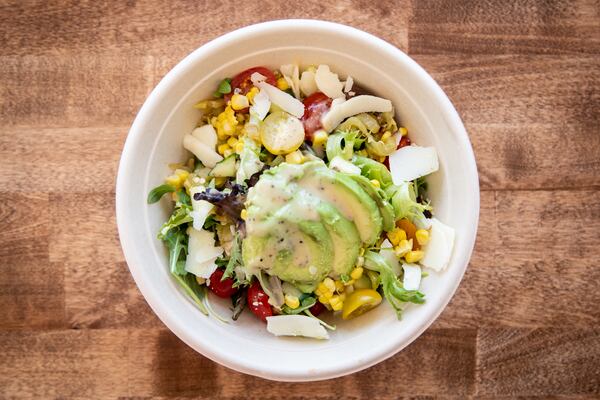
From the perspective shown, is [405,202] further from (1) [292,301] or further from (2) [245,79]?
(2) [245,79]

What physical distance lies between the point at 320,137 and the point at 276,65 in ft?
0.70

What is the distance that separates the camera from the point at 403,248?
1456mm

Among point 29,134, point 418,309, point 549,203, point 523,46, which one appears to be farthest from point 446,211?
point 29,134

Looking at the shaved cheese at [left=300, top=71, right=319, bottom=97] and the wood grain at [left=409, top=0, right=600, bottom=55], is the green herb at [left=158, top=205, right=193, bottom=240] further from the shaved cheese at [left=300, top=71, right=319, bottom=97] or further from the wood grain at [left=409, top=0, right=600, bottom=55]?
the wood grain at [left=409, top=0, right=600, bottom=55]

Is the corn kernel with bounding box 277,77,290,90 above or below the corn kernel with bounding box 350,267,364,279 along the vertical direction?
above

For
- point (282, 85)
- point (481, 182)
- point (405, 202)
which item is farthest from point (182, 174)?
point (481, 182)

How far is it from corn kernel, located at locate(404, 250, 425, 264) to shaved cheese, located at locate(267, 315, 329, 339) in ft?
0.83

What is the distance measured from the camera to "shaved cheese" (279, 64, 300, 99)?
155cm

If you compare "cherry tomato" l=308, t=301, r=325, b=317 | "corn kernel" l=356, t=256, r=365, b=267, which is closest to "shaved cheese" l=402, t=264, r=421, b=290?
"corn kernel" l=356, t=256, r=365, b=267

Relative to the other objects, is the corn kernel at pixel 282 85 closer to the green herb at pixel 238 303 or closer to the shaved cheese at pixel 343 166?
the shaved cheese at pixel 343 166

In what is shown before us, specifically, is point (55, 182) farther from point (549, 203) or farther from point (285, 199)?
point (549, 203)

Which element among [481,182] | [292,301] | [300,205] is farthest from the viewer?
[481,182]

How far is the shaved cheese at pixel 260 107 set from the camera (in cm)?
151

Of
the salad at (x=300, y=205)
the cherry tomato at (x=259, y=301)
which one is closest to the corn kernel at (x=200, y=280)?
the salad at (x=300, y=205)
